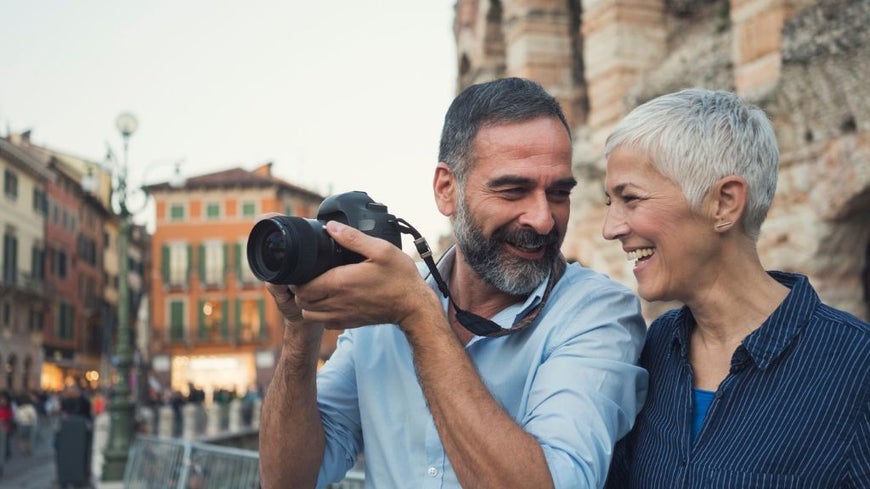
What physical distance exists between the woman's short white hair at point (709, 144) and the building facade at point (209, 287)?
51.1 metres

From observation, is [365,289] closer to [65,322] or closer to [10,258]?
[10,258]

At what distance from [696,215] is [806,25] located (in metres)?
7.76

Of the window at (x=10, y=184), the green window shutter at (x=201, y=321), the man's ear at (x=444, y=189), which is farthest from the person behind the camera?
the green window shutter at (x=201, y=321)

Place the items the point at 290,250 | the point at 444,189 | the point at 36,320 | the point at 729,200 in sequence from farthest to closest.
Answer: the point at 36,320 < the point at 444,189 < the point at 729,200 < the point at 290,250

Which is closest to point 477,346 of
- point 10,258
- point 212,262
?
point 10,258

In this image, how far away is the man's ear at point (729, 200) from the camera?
2.04 meters

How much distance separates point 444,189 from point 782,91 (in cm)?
779

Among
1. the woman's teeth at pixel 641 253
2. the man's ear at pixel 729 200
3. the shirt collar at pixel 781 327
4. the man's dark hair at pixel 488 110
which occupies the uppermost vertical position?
Result: the man's dark hair at pixel 488 110

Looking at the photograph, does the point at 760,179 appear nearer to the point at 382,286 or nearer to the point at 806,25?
the point at 382,286

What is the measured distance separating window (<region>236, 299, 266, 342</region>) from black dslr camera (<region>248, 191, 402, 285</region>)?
5099 centimetres

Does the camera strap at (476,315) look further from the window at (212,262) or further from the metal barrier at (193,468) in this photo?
the window at (212,262)

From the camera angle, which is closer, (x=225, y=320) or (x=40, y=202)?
(x=40, y=202)

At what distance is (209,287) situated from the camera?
174ft

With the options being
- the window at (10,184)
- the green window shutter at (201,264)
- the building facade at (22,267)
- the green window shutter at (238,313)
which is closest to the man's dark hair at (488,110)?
the building facade at (22,267)
